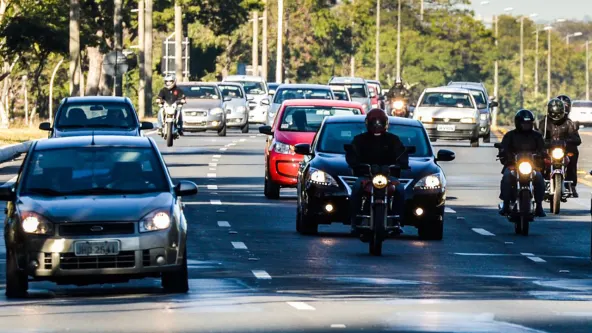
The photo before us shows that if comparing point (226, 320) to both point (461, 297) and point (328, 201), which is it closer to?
point (461, 297)

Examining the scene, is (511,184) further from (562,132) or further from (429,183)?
(562,132)

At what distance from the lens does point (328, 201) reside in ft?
68.8

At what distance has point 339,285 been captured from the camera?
617 inches

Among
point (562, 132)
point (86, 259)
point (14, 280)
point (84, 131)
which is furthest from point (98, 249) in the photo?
point (84, 131)

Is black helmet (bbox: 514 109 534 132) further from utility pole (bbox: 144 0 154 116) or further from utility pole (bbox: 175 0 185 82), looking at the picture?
utility pole (bbox: 175 0 185 82)

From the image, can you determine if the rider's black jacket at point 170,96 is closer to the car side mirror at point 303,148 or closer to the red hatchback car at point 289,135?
the red hatchback car at point 289,135

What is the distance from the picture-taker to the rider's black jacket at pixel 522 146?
2298 cm

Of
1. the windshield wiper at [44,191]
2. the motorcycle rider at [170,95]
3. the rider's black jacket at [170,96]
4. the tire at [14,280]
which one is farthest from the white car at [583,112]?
the tire at [14,280]

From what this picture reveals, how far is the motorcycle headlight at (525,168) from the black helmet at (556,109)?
12.5ft

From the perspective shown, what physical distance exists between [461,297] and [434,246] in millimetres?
5857

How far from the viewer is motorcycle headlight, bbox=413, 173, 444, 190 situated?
20938mm

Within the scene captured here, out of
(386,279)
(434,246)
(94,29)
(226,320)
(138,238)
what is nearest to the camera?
(226,320)

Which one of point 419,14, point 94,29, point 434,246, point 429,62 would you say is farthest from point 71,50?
point 419,14

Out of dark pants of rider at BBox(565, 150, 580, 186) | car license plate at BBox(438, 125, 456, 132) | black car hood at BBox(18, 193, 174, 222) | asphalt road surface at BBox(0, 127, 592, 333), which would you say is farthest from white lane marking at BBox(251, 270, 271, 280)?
car license plate at BBox(438, 125, 456, 132)
